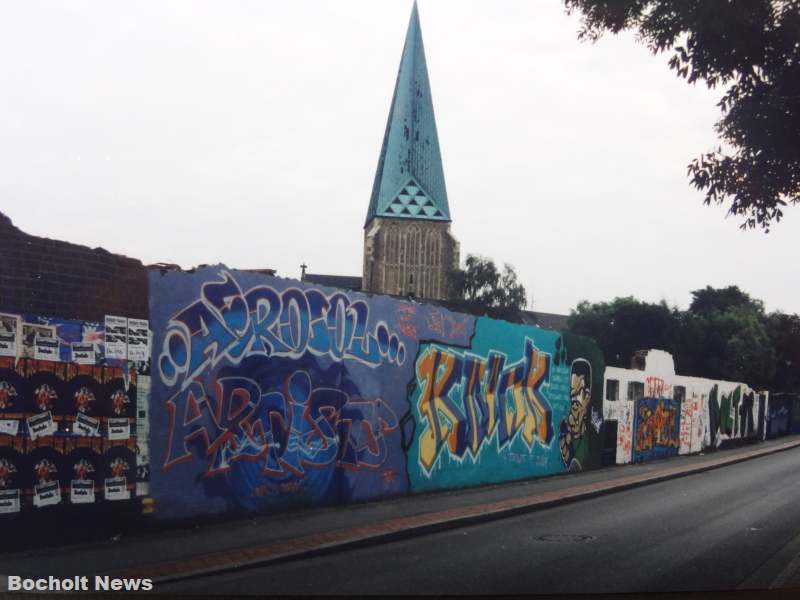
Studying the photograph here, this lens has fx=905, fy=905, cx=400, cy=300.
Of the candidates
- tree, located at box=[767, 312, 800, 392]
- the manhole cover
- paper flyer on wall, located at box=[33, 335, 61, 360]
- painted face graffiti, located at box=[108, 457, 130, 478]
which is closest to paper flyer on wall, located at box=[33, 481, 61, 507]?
painted face graffiti, located at box=[108, 457, 130, 478]

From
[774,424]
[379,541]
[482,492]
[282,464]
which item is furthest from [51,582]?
[774,424]

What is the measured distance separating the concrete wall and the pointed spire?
7133 centimetres

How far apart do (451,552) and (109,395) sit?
394cm

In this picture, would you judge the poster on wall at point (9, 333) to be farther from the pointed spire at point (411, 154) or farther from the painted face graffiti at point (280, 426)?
the pointed spire at point (411, 154)

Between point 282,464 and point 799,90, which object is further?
point 282,464

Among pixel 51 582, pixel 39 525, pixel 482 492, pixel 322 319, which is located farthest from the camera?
pixel 482 492

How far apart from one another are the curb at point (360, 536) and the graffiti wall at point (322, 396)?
1480mm

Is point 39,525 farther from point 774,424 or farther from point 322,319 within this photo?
point 774,424

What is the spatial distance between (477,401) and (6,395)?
32.8 ft

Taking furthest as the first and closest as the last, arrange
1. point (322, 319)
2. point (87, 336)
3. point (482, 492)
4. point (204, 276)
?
point (482, 492), point (322, 319), point (204, 276), point (87, 336)

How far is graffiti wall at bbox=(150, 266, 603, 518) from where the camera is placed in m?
10.2

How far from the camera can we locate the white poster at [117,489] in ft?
30.1

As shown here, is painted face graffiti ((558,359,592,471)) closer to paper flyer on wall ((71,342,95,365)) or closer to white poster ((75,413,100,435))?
white poster ((75,413,100,435))

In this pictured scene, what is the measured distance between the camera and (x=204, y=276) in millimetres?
10539
